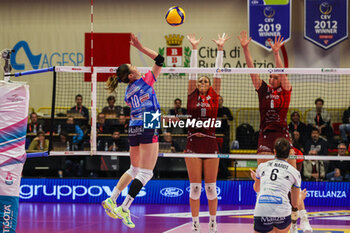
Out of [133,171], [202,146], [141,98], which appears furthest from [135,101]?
[202,146]

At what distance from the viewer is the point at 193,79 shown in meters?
9.15

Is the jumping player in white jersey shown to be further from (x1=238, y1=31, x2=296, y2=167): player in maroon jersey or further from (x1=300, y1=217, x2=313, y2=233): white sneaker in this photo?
(x1=300, y1=217, x2=313, y2=233): white sneaker

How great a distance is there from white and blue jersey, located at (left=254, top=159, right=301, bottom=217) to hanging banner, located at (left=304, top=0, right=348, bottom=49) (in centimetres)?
1149

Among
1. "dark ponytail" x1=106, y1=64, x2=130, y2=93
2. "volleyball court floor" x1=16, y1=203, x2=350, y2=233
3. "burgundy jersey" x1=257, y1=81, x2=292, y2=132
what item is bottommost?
"volleyball court floor" x1=16, y1=203, x2=350, y2=233

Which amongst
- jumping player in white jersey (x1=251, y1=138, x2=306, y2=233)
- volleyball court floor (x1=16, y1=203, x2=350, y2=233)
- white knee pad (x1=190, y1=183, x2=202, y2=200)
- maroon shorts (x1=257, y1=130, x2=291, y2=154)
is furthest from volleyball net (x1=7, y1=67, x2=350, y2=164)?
jumping player in white jersey (x1=251, y1=138, x2=306, y2=233)

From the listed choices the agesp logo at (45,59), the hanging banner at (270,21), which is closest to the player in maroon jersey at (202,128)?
the hanging banner at (270,21)

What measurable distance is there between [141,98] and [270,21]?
10.5 metres

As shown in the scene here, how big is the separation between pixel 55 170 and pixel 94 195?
1699 millimetres

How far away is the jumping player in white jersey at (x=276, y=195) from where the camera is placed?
22.3ft

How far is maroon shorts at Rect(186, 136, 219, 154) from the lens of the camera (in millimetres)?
9078

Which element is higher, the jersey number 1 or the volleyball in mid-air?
the volleyball in mid-air

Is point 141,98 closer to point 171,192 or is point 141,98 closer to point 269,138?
point 269,138

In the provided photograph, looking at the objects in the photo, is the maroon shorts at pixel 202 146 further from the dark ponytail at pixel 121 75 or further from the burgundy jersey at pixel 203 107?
the dark ponytail at pixel 121 75

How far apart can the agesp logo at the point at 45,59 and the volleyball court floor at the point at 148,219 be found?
6812 millimetres
